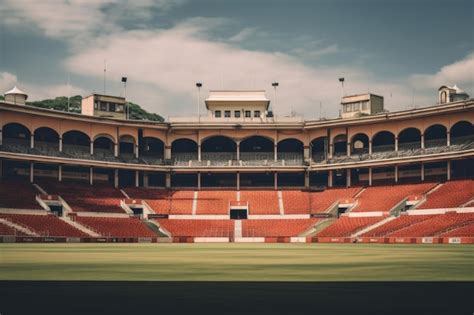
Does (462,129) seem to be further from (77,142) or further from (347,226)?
(77,142)

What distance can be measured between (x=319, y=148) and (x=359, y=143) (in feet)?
20.0

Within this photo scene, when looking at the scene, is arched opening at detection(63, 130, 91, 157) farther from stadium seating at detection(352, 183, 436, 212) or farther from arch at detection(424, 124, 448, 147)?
arch at detection(424, 124, 448, 147)

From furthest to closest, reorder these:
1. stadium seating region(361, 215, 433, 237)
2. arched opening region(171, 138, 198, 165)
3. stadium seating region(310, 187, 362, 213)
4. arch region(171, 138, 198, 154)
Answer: arch region(171, 138, 198, 154) → arched opening region(171, 138, 198, 165) → stadium seating region(310, 187, 362, 213) → stadium seating region(361, 215, 433, 237)

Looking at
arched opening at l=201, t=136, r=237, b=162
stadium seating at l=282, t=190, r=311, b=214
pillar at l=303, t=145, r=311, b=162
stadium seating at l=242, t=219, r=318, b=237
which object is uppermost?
arched opening at l=201, t=136, r=237, b=162

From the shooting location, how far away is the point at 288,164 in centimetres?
9094

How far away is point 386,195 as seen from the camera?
7888 cm

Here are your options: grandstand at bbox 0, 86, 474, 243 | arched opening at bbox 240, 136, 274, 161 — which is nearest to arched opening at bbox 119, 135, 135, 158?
grandstand at bbox 0, 86, 474, 243

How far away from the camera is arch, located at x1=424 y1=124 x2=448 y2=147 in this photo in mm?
82062

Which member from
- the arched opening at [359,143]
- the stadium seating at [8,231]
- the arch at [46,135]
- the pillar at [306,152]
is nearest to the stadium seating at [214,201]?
the pillar at [306,152]

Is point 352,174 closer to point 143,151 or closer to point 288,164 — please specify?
point 288,164

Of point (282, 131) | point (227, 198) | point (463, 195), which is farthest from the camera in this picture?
point (282, 131)

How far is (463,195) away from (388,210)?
9.18 m

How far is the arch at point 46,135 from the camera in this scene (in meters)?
84.5

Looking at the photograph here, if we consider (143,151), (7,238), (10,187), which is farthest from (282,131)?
(7,238)
